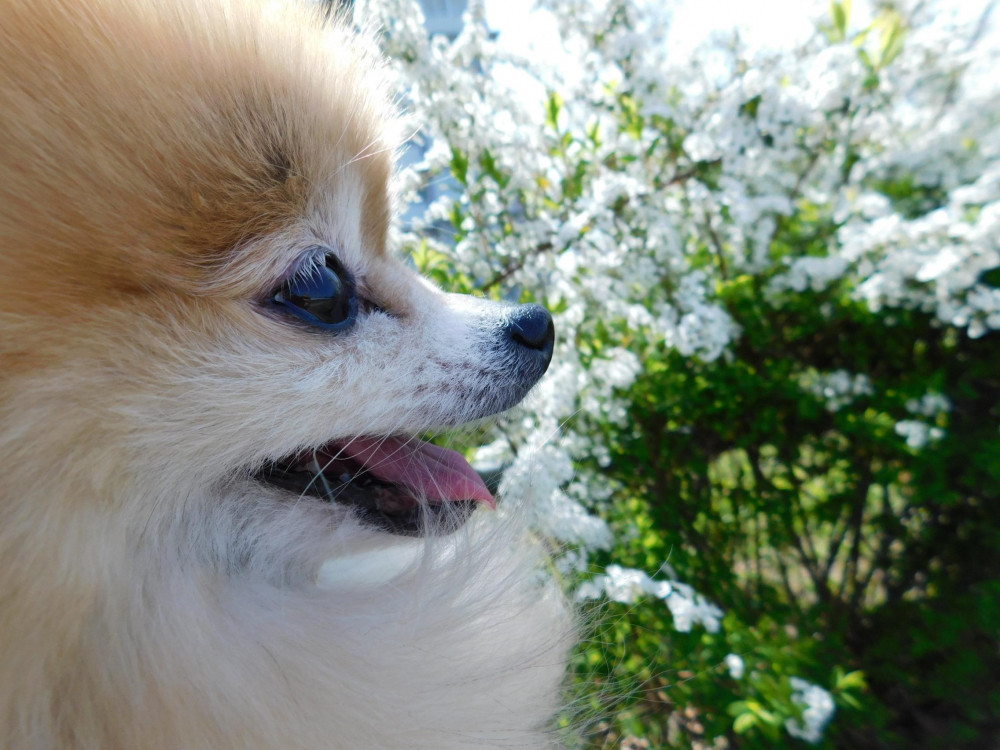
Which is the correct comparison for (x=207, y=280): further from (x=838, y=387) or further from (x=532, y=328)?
(x=838, y=387)

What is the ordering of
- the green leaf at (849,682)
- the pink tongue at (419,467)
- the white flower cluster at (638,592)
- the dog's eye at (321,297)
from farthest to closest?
the green leaf at (849,682) < the white flower cluster at (638,592) < the pink tongue at (419,467) < the dog's eye at (321,297)

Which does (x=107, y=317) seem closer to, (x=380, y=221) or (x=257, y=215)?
(x=257, y=215)

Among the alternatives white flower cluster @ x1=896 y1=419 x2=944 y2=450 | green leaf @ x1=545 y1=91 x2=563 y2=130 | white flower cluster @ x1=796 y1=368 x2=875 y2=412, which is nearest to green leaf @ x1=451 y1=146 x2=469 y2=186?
green leaf @ x1=545 y1=91 x2=563 y2=130

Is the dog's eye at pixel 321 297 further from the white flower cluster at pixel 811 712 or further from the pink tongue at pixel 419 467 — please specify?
the white flower cluster at pixel 811 712

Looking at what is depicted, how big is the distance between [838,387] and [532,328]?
1204 mm

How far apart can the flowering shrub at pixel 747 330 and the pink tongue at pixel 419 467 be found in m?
0.48

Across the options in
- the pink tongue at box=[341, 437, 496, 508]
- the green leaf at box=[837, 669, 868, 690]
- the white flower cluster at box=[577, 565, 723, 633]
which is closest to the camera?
the pink tongue at box=[341, 437, 496, 508]

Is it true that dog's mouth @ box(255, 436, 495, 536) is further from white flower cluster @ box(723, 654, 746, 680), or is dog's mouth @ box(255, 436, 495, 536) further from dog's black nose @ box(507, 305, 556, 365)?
white flower cluster @ box(723, 654, 746, 680)

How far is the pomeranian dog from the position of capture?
61 cm

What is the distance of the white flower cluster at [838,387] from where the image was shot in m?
1.79

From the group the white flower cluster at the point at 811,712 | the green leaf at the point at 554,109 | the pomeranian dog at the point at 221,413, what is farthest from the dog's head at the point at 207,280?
the white flower cluster at the point at 811,712

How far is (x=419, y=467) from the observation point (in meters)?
0.96

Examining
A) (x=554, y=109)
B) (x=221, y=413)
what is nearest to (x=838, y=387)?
(x=554, y=109)

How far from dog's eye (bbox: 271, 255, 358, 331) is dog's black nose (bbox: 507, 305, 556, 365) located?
10.1 inches
